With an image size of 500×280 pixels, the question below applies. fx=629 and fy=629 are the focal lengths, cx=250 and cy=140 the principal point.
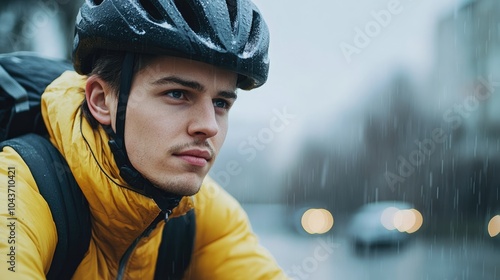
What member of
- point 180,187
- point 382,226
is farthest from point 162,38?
point 382,226

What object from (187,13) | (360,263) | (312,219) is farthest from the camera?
(312,219)

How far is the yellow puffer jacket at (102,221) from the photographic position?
6.97 ft

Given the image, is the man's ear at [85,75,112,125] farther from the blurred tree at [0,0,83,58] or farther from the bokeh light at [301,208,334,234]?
the bokeh light at [301,208,334,234]

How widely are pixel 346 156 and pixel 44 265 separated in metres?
53.7

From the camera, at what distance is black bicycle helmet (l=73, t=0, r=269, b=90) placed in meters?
2.39

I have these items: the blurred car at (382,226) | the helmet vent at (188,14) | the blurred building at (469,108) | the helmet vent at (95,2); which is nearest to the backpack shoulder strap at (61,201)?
the helmet vent at (95,2)

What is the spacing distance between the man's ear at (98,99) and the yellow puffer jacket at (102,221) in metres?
0.05

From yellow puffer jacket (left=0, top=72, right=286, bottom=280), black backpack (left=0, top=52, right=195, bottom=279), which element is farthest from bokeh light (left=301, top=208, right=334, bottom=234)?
black backpack (left=0, top=52, right=195, bottom=279)

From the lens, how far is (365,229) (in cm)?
1761

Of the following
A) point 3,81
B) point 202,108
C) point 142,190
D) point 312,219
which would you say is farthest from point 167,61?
point 312,219

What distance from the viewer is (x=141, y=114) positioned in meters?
2.45

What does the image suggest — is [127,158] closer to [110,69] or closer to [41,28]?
[110,69]

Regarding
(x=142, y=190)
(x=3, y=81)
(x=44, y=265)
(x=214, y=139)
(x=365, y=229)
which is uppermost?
(x=3, y=81)

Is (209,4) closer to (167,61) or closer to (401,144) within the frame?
(167,61)
